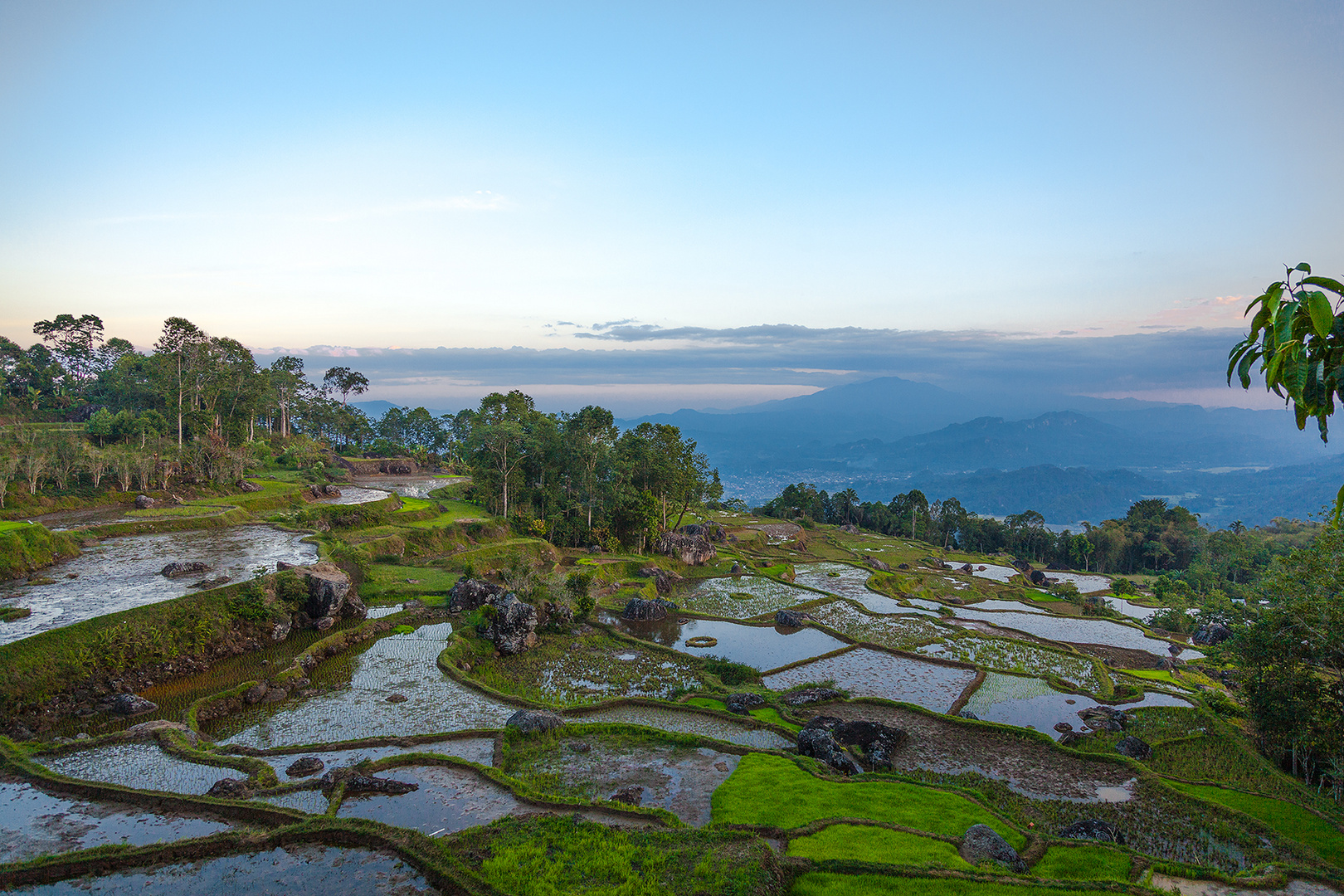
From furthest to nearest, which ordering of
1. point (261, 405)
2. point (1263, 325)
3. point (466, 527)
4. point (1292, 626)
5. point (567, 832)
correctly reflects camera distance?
point (261, 405), point (466, 527), point (1292, 626), point (567, 832), point (1263, 325)

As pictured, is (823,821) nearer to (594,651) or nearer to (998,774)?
(998,774)

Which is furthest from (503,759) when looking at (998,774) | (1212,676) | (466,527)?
(1212,676)

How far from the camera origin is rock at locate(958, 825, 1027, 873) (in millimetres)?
14125

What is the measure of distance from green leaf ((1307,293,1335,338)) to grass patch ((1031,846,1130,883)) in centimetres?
1416

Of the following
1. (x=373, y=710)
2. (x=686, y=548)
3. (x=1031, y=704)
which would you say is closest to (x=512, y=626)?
(x=373, y=710)

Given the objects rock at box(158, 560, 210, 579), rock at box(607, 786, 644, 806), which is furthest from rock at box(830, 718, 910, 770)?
rock at box(158, 560, 210, 579)

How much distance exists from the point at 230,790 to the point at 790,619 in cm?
3014

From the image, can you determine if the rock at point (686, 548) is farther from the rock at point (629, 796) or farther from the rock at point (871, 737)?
the rock at point (629, 796)

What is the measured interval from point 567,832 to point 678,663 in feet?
52.2

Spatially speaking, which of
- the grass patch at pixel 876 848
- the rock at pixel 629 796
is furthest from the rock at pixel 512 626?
the grass patch at pixel 876 848

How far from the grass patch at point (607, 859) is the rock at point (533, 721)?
573cm

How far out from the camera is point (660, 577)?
47.1 m

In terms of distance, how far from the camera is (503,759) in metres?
19.0

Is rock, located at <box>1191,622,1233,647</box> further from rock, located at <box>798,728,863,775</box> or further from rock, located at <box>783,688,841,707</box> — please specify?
rock, located at <box>798,728,863,775</box>
